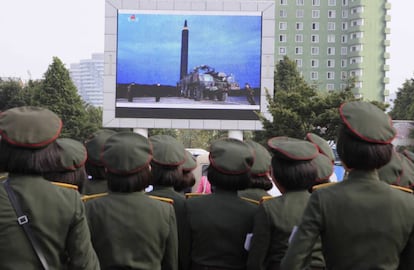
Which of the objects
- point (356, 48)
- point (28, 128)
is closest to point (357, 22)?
point (356, 48)

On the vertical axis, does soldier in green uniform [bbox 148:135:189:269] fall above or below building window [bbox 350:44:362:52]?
below

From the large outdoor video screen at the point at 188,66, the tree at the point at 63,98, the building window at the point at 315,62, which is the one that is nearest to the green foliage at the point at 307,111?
the large outdoor video screen at the point at 188,66

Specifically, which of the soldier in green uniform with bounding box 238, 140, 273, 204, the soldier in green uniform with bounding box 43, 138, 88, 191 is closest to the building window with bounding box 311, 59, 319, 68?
the soldier in green uniform with bounding box 238, 140, 273, 204

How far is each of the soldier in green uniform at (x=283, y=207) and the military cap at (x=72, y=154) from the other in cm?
124

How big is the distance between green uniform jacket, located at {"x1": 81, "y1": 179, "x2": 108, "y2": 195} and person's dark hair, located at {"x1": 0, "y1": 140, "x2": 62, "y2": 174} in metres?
1.88

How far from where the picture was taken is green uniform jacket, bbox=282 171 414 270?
246cm

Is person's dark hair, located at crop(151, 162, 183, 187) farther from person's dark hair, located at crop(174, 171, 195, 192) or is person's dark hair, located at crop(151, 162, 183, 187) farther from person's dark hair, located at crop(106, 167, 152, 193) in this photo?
person's dark hair, located at crop(106, 167, 152, 193)

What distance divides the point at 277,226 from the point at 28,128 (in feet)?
4.85

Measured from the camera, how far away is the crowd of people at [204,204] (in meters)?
2.40

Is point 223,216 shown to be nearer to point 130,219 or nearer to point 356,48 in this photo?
point 130,219

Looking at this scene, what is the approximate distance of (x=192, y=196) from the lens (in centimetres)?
371

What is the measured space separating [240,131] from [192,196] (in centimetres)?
2309

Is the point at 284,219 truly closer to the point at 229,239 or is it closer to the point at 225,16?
the point at 229,239

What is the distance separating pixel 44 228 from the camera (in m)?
2.38
